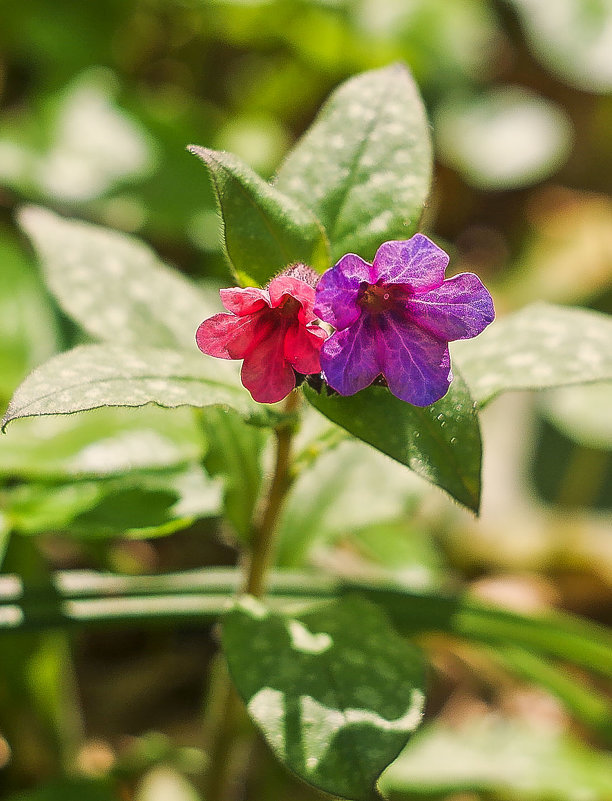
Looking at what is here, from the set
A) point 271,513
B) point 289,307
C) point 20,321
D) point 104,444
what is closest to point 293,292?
point 289,307

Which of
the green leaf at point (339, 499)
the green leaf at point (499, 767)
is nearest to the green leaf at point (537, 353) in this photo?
the green leaf at point (339, 499)

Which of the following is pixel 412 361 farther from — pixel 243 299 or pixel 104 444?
pixel 104 444

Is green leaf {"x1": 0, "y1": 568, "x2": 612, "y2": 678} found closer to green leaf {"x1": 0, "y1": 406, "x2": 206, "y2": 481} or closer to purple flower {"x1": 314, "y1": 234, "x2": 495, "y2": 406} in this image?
green leaf {"x1": 0, "y1": 406, "x2": 206, "y2": 481}

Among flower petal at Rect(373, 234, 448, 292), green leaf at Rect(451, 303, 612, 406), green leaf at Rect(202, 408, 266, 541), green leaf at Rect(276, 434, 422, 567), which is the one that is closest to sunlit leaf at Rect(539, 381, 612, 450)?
green leaf at Rect(276, 434, 422, 567)

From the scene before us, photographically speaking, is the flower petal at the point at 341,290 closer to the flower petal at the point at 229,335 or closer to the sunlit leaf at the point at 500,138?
the flower petal at the point at 229,335

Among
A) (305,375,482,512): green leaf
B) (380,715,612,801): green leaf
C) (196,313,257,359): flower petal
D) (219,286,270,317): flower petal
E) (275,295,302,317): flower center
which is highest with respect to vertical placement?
(219,286,270,317): flower petal

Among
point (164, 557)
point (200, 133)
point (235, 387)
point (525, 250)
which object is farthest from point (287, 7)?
point (235, 387)

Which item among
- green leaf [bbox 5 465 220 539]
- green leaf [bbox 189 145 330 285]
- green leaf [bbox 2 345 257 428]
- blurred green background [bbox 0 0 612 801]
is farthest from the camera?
blurred green background [bbox 0 0 612 801]
